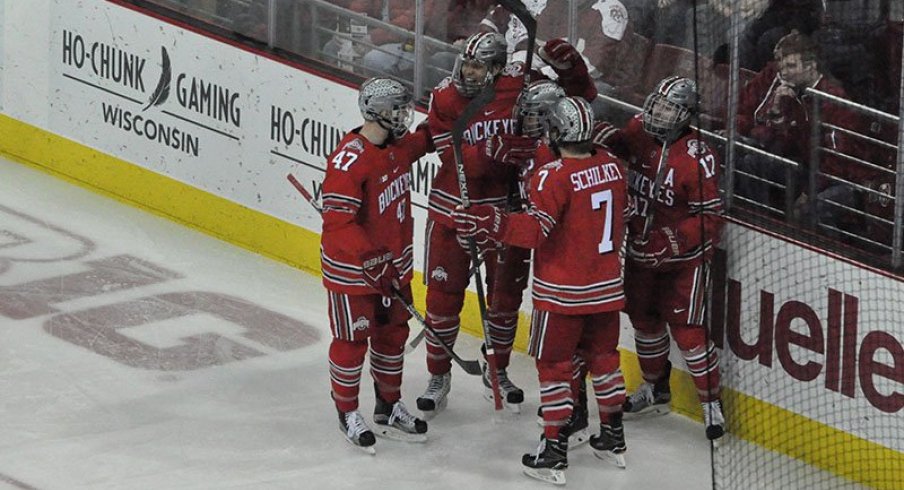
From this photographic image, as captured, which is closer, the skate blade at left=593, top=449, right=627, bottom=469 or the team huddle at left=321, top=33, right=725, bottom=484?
the team huddle at left=321, top=33, right=725, bottom=484

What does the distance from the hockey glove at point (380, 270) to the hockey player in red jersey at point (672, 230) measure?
886mm

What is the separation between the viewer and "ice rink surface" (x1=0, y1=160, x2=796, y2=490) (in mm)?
6027

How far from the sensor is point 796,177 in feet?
20.5

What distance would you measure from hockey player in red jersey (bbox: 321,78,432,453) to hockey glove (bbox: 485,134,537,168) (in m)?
0.23

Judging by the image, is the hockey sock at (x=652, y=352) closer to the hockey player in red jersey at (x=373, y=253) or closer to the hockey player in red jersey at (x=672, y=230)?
the hockey player in red jersey at (x=672, y=230)

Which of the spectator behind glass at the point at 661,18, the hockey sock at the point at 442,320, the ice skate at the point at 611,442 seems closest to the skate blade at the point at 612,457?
the ice skate at the point at 611,442

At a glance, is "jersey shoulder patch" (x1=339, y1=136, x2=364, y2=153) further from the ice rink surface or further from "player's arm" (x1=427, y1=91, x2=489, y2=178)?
the ice rink surface

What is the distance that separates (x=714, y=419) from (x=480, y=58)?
1505mm

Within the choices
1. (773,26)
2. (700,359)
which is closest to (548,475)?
(700,359)

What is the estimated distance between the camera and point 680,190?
6.15 metres

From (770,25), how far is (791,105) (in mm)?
285

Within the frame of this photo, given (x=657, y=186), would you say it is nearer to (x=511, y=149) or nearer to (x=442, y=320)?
(x=511, y=149)

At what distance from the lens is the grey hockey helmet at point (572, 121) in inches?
225

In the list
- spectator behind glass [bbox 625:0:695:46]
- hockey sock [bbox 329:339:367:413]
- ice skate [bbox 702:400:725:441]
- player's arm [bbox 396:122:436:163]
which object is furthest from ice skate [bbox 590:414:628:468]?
spectator behind glass [bbox 625:0:695:46]
